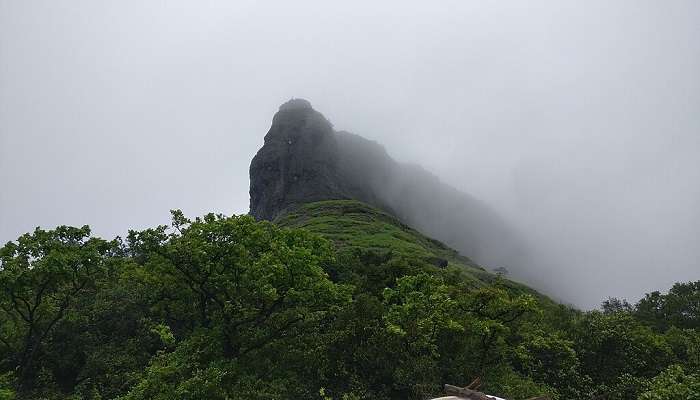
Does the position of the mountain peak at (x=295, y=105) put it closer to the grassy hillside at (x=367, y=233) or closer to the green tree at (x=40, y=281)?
the grassy hillside at (x=367, y=233)

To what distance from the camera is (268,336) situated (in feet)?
85.7

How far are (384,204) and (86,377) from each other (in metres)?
158

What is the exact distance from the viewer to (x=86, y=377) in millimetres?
27438

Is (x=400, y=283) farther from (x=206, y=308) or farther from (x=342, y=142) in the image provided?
(x=342, y=142)

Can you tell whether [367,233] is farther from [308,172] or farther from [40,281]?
[40,281]

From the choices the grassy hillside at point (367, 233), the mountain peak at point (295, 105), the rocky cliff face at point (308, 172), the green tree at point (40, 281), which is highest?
the mountain peak at point (295, 105)

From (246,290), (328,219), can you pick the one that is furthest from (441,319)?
(328,219)

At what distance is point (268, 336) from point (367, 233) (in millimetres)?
76471

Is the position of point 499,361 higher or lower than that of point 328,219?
lower

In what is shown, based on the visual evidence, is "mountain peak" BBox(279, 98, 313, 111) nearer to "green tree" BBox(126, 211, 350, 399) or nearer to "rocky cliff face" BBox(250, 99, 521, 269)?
"rocky cliff face" BBox(250, 99, 521, 269)

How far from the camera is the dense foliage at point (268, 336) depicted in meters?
22.8

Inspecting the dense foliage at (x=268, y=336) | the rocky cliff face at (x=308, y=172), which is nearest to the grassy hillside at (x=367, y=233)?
the rocky cliff face at (x=308, y=172)

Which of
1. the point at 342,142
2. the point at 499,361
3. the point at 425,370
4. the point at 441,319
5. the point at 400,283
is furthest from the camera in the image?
the point at 342,142

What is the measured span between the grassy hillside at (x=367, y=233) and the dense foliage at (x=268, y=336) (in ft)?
138
